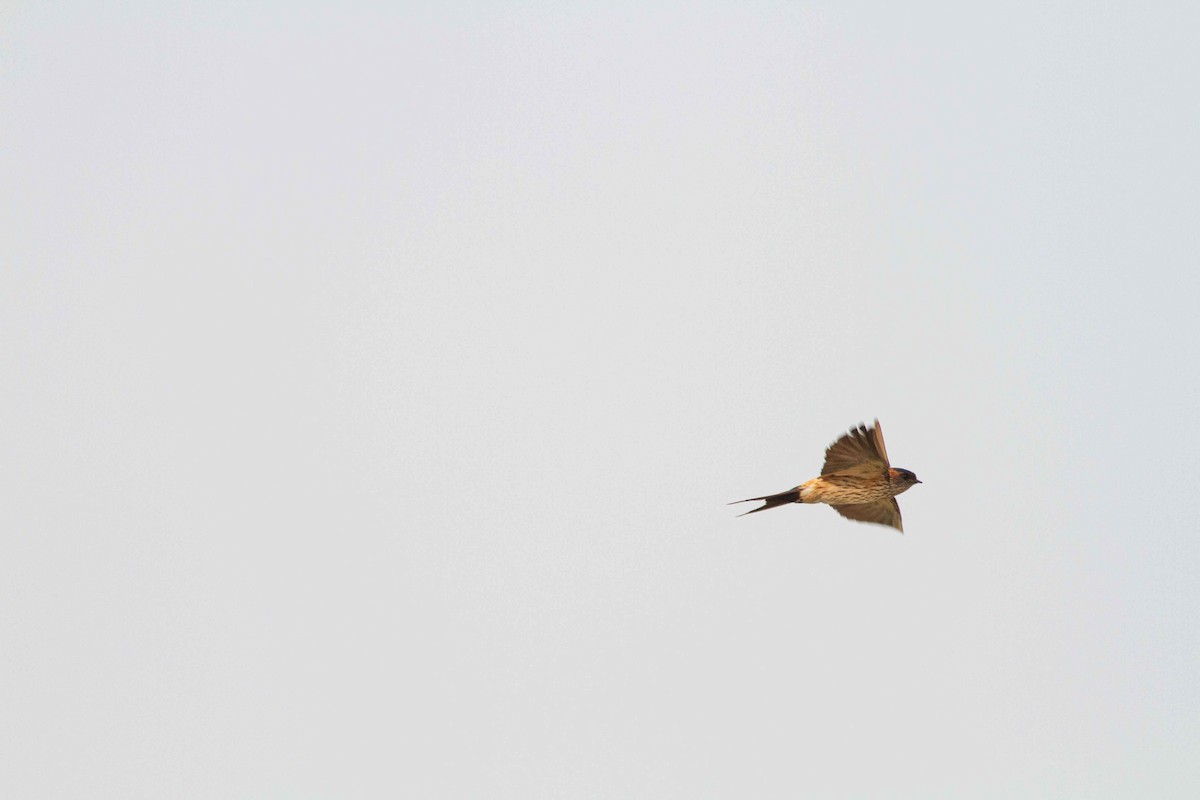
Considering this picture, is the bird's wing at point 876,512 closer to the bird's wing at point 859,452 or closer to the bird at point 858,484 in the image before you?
the bird at point 858,484

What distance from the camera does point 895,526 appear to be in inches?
769

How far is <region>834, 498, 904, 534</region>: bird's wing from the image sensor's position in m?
19.1

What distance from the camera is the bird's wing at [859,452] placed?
55.4ft

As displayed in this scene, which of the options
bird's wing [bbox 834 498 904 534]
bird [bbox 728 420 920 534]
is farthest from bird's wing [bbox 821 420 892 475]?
bird's wing [bbox 834 498 904 534]

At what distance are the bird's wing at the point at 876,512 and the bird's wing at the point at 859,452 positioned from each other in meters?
1.44

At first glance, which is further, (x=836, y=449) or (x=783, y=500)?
(x=783, y=500)

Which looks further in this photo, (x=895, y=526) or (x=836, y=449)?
(x=895, y=526)

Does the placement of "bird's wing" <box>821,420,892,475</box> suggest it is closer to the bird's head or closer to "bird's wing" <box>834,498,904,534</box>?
the bird's head

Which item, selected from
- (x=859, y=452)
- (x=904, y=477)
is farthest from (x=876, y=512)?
(x=859, y=452)

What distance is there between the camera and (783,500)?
738 inches

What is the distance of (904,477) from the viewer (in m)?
18.2

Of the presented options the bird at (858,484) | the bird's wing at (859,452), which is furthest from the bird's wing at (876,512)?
the bird's wing at (859,452)

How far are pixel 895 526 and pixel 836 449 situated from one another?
9.32 feet

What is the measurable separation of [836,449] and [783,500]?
1.68 metres
